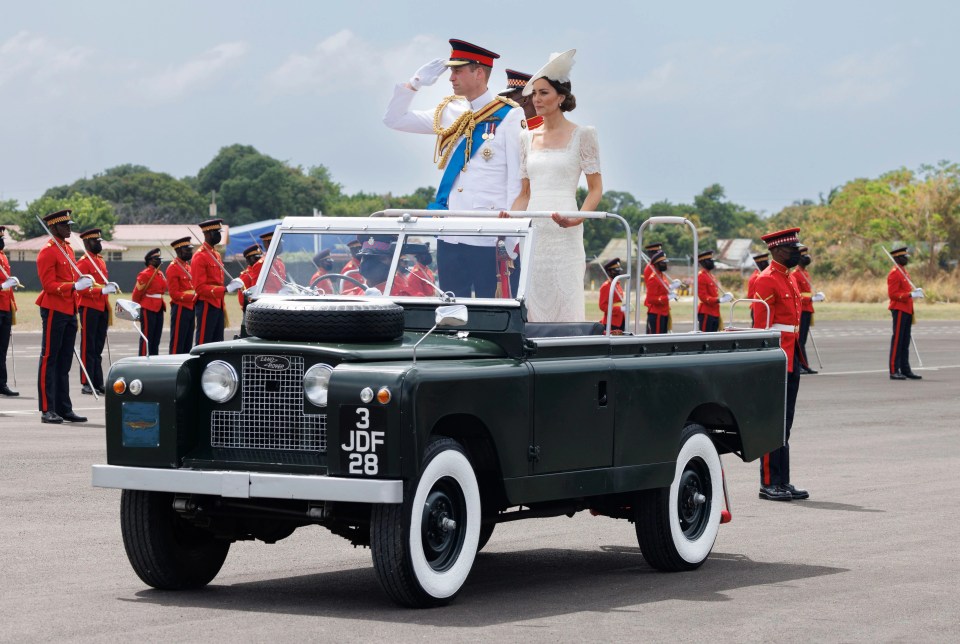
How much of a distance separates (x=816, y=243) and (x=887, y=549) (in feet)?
305

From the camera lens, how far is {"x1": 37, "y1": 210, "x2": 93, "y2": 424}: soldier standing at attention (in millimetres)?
18422

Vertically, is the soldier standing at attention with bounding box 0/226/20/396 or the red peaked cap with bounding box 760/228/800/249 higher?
the red peaked cap with bounding box 760/228/800/249

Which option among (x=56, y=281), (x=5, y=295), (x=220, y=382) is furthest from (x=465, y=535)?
(x=5, y=295)

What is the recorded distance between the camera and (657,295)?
1154 inches

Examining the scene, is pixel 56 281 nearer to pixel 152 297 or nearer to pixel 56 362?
pixel 56 362

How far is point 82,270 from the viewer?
22.5 meters

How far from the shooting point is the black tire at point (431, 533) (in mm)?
7691

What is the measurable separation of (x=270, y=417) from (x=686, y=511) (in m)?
2.86

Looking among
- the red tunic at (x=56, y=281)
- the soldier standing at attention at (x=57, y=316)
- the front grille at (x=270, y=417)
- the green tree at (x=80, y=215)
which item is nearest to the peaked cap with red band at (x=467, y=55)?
the front grille at (x=270, y=417)

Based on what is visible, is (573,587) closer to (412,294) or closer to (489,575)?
(489,575)

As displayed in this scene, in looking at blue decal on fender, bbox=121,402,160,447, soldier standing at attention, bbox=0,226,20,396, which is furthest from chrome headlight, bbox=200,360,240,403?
soldier standing at attention, bbox=0,226,20,396

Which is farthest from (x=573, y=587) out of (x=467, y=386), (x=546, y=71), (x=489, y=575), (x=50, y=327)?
(x=50, y=327)

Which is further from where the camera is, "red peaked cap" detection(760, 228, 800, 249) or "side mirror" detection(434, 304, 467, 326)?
"red peaked cap" detection(760, 228, 800, 249)

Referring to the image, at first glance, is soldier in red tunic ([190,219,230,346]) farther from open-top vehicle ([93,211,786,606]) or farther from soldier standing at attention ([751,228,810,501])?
open-top vehicle ([93,211,786,606])
